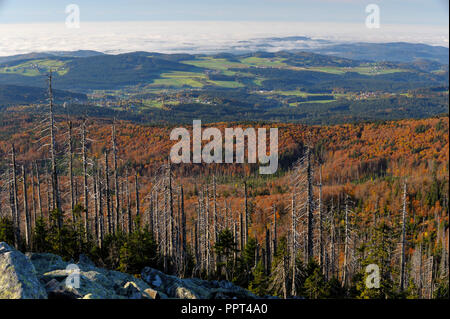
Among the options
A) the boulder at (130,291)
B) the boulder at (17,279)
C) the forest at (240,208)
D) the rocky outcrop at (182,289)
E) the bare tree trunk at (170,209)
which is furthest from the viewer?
the bare tree trunk at (170,209)

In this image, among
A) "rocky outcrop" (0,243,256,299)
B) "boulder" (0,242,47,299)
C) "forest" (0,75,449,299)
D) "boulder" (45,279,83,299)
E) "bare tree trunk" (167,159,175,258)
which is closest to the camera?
"boulder" (0,242,47,299)

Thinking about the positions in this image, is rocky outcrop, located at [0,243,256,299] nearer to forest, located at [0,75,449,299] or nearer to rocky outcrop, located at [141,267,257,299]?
rocky outcrop, located at [141,267,257,299]

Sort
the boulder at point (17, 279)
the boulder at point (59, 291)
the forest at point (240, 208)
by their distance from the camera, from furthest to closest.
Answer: the forest at point (240, 208)
the boulder at point (59, 291)
the boulder at point (17, 279)

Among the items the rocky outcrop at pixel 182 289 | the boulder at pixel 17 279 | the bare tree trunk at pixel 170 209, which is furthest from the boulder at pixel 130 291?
the bare tree trunk at pixel 170 209

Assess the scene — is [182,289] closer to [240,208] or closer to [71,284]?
[71,284]

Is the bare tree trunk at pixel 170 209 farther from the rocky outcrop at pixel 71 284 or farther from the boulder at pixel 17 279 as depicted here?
the boulder at pixel 17 279

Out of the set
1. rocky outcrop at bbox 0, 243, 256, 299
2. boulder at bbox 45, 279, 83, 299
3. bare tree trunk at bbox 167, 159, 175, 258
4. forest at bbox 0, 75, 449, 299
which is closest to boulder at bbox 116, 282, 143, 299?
rocky outcrop at bbox 0, 243, 256, 299

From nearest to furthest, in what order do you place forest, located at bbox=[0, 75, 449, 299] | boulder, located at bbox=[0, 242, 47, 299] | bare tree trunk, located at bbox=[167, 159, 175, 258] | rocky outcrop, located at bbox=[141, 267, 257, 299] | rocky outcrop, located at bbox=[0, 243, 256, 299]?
boulder, located at bbox=[0, 242, 47, 299]
rocky outcrop, located at bbox=[0, 243, 256, 299]
rocky outcrop, located at bbox=[141, 267, 257, 299]
forest, located at bbox=[0, 75, 449, 299]
bare tree trunk, located at bbox=[167, 159, 175, 258]
